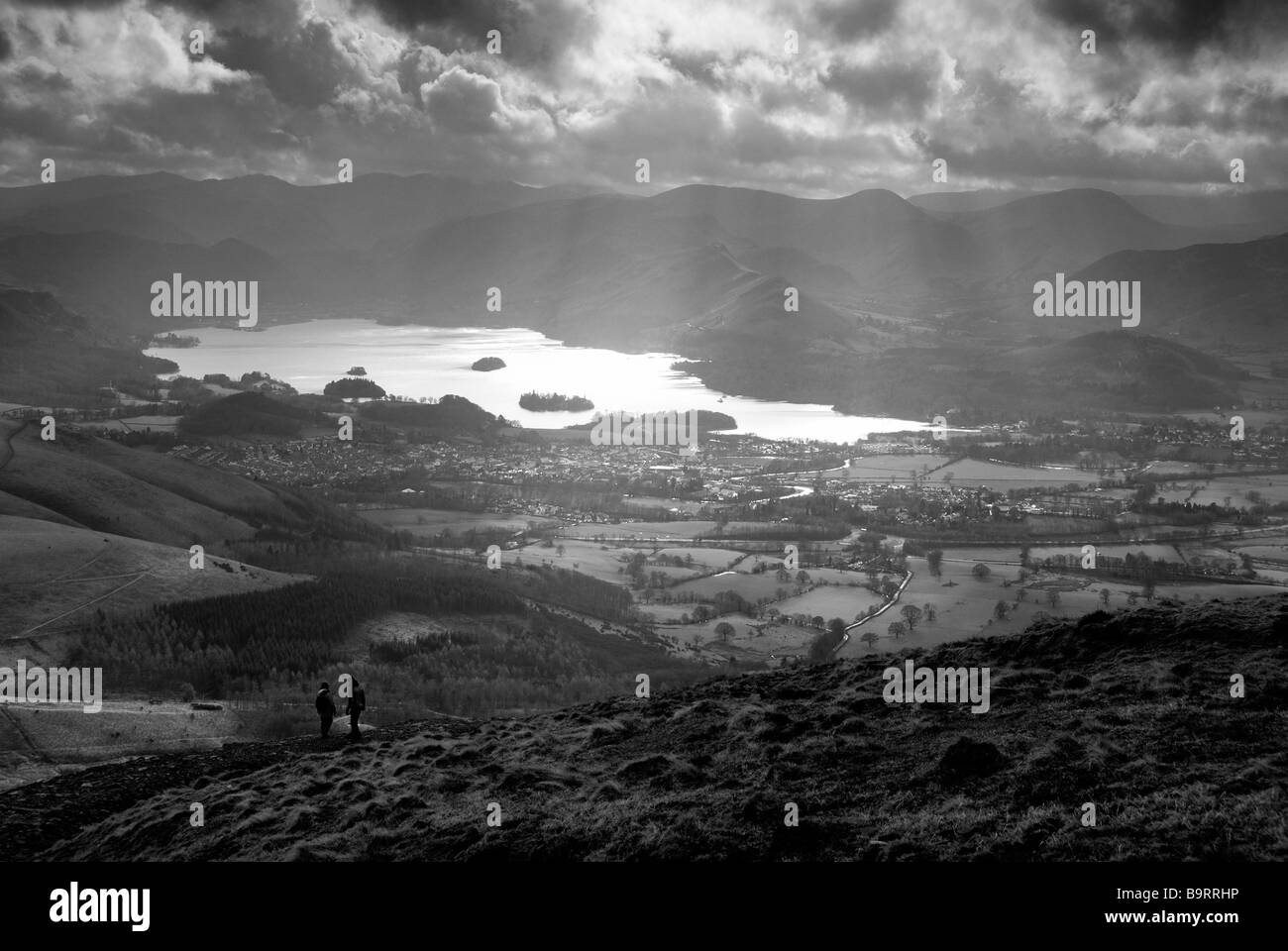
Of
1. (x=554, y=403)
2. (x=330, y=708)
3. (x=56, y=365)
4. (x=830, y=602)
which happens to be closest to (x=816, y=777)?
(x=330, y=708)

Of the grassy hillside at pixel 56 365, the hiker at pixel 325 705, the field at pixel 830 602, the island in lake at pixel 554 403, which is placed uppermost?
the grassy hillside at pixel 56 365

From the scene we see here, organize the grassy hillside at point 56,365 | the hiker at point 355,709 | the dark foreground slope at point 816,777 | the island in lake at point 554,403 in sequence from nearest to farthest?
the dark foreground slope at point 816,777
the hiker at point 355,709
the island in lake at point 554,403
the grassy hillside at point 56,365

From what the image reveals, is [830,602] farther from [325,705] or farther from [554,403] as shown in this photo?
[554,403]

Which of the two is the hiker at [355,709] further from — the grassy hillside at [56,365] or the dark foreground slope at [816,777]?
the grassy hillside at [56,365]

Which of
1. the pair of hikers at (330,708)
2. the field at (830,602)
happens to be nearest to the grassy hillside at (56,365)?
the field at (830,602)

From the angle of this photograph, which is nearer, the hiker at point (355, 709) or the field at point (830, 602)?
the hiker at point (355, 709)

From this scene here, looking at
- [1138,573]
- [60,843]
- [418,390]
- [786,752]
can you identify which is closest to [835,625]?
[1138,573]
